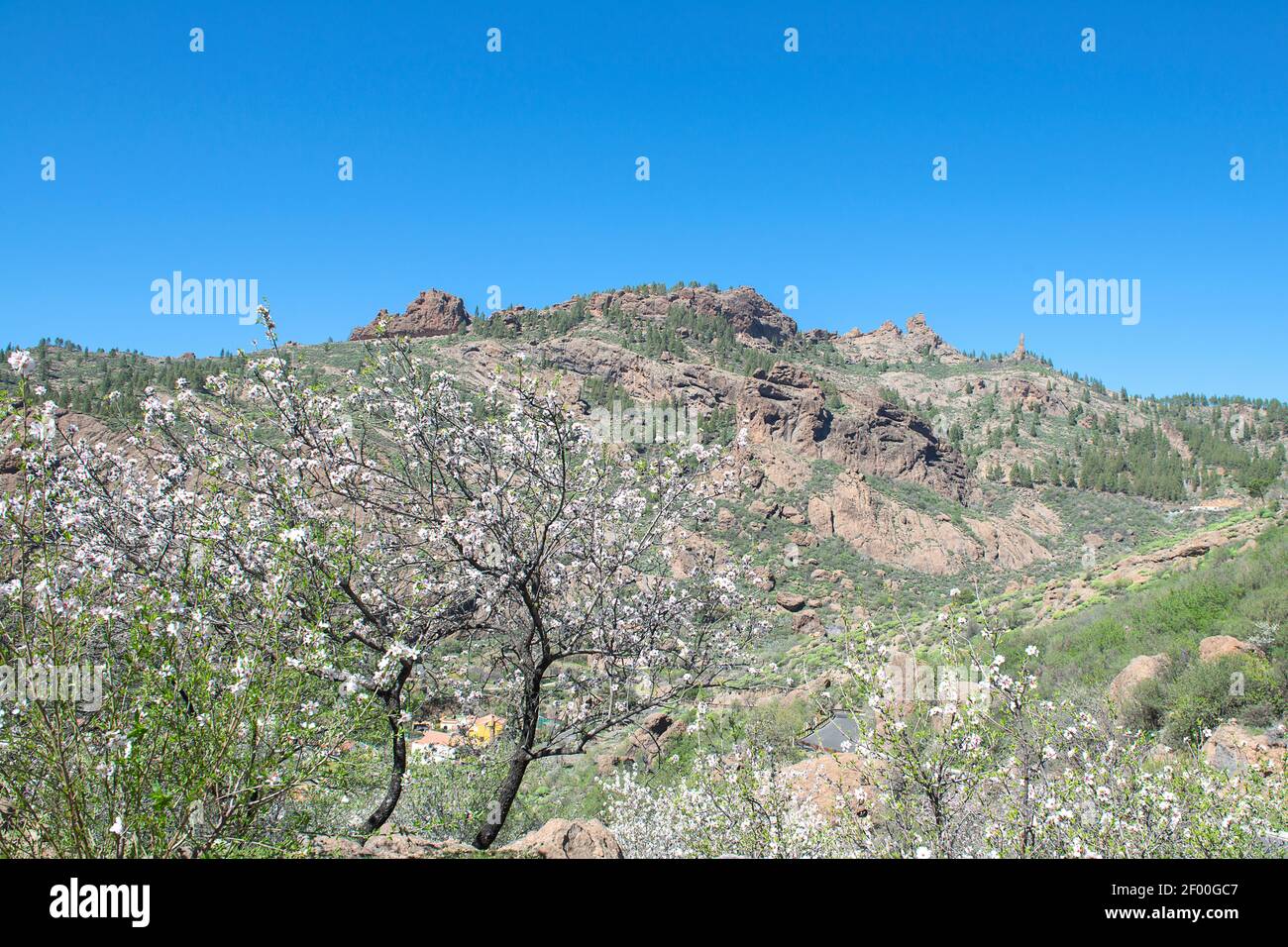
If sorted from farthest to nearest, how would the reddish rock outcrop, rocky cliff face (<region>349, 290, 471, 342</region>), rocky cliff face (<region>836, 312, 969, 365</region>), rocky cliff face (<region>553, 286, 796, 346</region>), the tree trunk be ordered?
rocky cliff face (<region>836, 312, 969, 365</region>) → rocky cliff face (<region>553, 286, 796, 346</region>) → rocky cliff face (<region>349, 290, 471, 342</region>) → the reddish rock outcrop → the tree trunk

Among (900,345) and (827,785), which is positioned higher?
(900,345)

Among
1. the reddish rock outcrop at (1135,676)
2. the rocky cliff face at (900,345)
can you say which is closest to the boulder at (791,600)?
A: the reddish rock outcrop at (1135,676)

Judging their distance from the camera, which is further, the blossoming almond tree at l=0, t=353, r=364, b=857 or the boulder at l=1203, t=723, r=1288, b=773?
the boulder at l=1203, t=723, r=1288, b=773

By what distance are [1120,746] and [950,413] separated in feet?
335

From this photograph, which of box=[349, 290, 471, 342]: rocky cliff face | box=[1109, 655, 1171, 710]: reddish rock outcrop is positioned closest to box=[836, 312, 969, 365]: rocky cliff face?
box=[349, 290, 471, 342]: rocky cliff face

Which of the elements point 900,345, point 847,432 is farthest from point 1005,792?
point 900,345

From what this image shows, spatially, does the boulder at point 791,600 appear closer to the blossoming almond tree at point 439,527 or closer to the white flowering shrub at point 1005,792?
the blossoming almond tree at point 439,527

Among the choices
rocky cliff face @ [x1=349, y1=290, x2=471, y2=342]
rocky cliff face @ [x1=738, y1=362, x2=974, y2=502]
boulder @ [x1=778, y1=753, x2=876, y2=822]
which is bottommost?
boulder @ [x1=778, y1=753, x2=876, y2=822]

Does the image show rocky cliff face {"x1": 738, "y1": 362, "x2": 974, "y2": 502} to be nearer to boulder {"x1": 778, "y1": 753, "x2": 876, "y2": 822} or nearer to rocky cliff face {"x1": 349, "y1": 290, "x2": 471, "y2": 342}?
rocky cliff face {"x1": 349, "y1": 290, "x2": 471, "y2": 342}

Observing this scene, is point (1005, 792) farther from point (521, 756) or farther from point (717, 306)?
point (717, 306)

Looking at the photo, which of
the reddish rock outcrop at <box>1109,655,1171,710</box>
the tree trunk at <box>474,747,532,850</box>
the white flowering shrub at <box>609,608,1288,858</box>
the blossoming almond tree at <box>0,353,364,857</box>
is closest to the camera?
the blossoming almond tree at <box>0,353,364,857</box>

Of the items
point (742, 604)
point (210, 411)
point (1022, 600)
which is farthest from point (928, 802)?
point (1022, 600)
